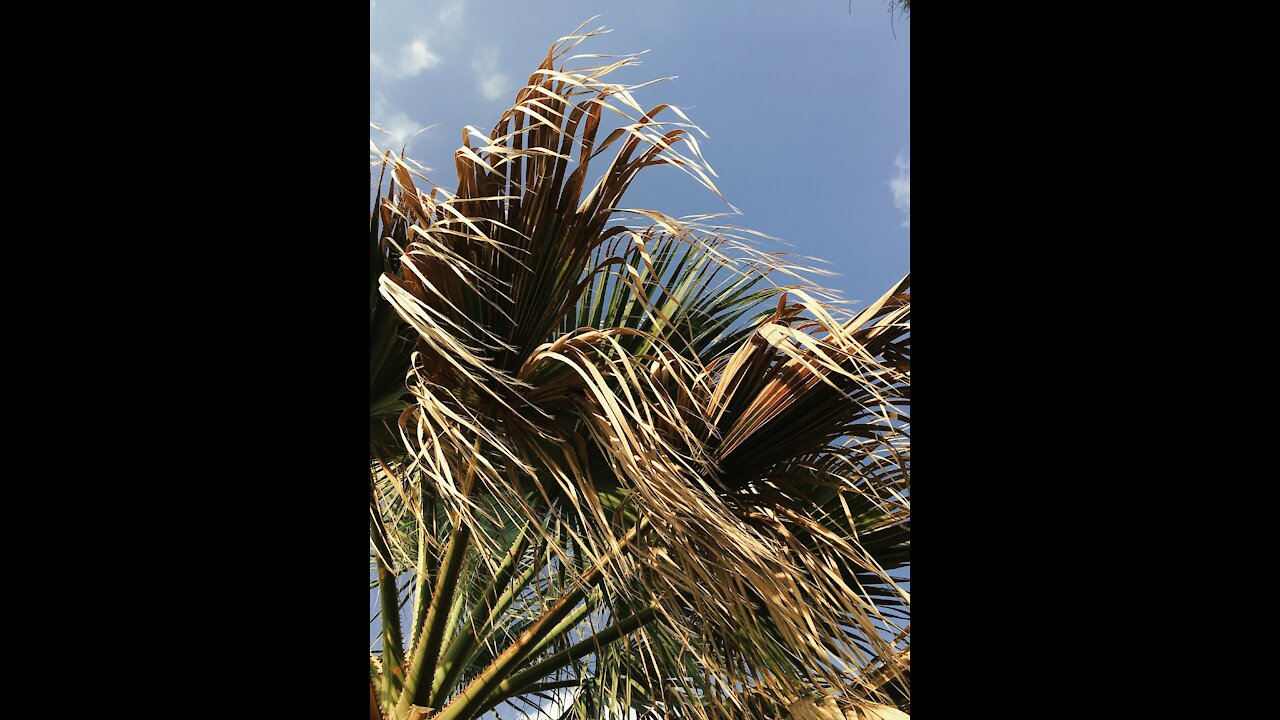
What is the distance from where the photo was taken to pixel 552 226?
50.8 inches
